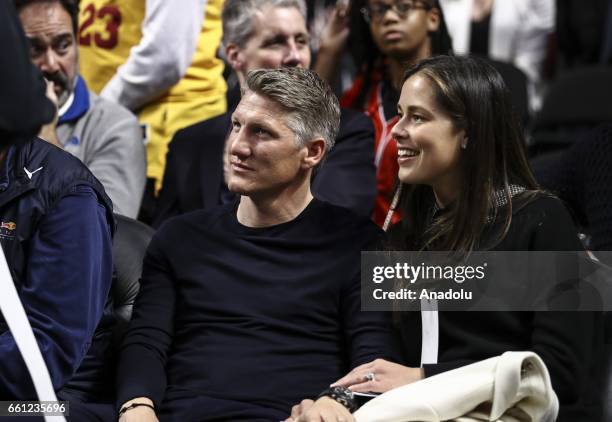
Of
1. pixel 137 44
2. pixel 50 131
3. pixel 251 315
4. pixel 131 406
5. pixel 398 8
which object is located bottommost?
pixel 131 406

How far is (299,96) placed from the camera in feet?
10.4

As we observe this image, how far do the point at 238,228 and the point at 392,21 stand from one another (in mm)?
1551

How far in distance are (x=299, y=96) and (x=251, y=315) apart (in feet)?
2.01

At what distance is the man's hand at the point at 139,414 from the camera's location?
2855 mm

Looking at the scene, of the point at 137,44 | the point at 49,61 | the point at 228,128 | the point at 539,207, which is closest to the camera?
the point at 539,207

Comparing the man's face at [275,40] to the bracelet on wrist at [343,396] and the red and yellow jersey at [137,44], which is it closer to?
the red and yellow jersey at [137,44]

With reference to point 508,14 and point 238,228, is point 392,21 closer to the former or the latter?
point 238,228

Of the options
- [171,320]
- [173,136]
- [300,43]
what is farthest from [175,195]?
[171,320]

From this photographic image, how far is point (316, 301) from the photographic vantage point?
308 cm

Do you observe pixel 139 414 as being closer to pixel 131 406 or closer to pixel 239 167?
pixel 131 406

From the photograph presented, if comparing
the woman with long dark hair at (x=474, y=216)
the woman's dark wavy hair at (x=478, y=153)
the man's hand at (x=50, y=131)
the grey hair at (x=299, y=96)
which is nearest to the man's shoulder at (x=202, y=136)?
the man's hand at (x=50, y=131)

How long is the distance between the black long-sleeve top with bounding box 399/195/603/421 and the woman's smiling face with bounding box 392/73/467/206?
23 cm

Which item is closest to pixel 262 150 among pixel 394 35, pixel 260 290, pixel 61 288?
pixel 260 290

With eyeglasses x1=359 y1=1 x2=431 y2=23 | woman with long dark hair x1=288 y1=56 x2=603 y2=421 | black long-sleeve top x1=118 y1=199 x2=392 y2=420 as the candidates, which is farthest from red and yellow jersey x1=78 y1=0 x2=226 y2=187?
woman with long dark hair x1=288 y1=56 x2=603 y2=421
